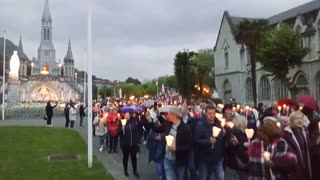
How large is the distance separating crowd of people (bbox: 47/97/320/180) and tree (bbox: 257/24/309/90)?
2935 cm

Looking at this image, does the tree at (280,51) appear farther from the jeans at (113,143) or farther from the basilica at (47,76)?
the basilica at (47,76)

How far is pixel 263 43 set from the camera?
4766 cm

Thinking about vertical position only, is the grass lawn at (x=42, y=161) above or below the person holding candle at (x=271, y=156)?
below

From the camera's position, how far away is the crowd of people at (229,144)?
6.95 meters

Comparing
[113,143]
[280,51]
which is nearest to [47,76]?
[280,51]

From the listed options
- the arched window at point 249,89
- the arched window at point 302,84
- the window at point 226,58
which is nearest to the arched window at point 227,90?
the window at point 226,58

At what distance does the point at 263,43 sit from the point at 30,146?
1238 inches

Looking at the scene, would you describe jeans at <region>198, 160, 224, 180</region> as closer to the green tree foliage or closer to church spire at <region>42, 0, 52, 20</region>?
the green tree foliage

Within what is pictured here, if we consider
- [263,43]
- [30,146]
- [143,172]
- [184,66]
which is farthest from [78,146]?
[184,66]

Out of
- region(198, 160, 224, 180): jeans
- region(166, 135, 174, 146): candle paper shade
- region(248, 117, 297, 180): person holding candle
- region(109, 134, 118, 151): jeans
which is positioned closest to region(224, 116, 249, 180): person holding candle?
region(198, 160, 224, 180): jeans

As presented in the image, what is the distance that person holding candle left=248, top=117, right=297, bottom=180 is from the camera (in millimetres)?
6762

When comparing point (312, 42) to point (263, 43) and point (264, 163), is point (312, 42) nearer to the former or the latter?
point (263, 43)

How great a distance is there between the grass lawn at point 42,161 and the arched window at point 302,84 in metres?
34.6

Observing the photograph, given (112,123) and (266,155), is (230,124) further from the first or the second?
(112,123)
